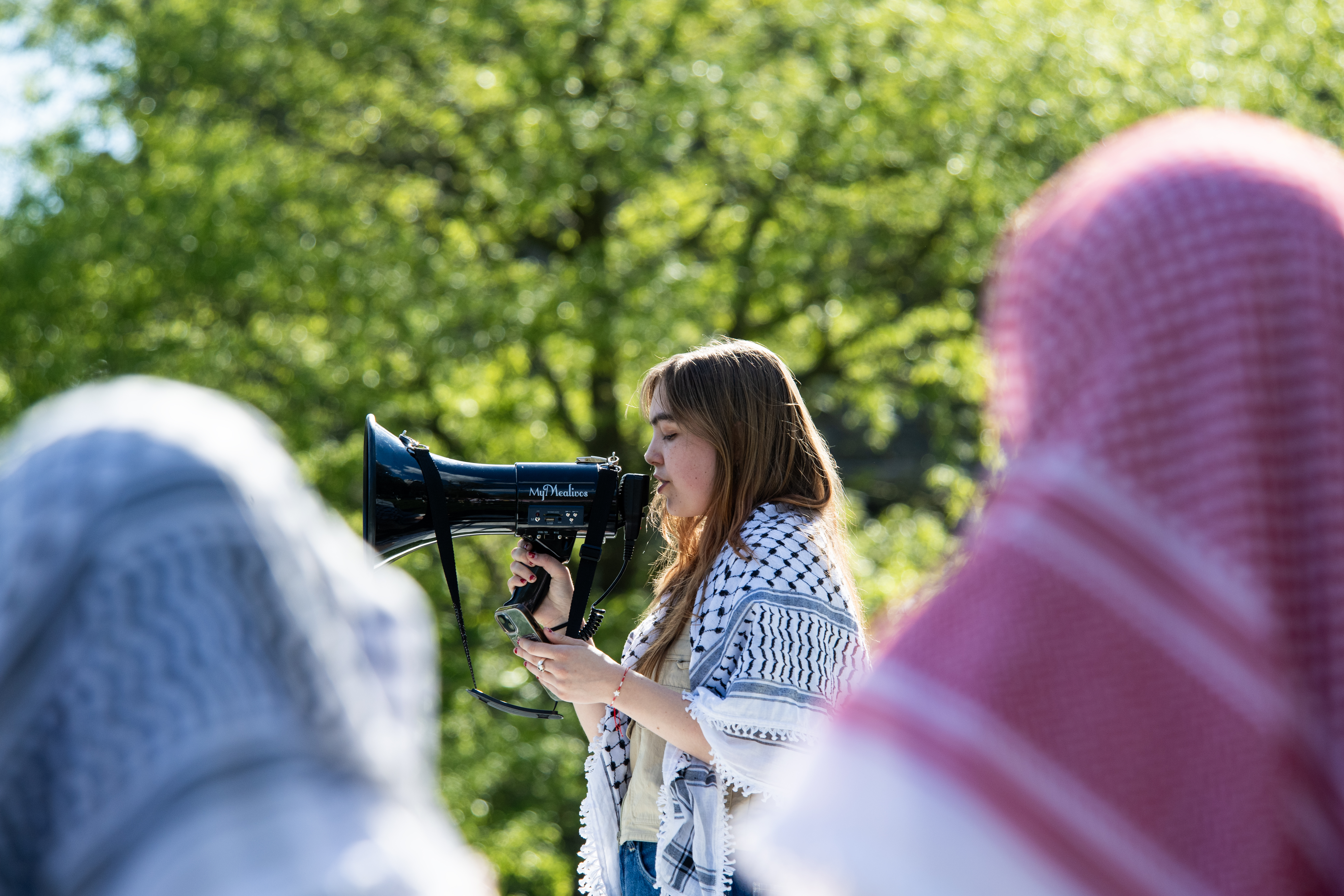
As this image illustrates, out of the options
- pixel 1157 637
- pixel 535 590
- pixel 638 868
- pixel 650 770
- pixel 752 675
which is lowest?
pixel 638 868

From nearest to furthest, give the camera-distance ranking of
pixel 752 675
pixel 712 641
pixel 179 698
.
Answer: pixel 179 698
pixel 752 675
pixel 712 641

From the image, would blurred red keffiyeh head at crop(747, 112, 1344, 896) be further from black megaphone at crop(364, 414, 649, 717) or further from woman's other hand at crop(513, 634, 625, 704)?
black megaphone at crop(364, 414, 649, 717)

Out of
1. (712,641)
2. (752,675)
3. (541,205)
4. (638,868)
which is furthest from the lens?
(541,205)

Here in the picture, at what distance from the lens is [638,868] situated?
2.80m

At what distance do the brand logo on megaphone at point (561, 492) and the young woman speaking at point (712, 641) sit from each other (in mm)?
147

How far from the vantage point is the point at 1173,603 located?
33.1 inches

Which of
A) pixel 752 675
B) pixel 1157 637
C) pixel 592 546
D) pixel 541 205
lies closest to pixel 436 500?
pixel 592 546

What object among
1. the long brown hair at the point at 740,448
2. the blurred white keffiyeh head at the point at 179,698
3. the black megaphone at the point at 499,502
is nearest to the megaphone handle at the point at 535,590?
the black megaphone at the point at 499,502

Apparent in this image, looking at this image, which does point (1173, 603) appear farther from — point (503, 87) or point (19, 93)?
point (19, 93)

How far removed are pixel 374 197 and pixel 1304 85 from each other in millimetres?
6558

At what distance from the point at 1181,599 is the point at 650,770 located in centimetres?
212

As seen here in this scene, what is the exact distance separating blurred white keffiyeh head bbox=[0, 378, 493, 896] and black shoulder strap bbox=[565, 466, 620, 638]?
193cm

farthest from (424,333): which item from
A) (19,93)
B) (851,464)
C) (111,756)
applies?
(111,756)

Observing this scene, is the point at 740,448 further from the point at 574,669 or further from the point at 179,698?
the point at 179,698
